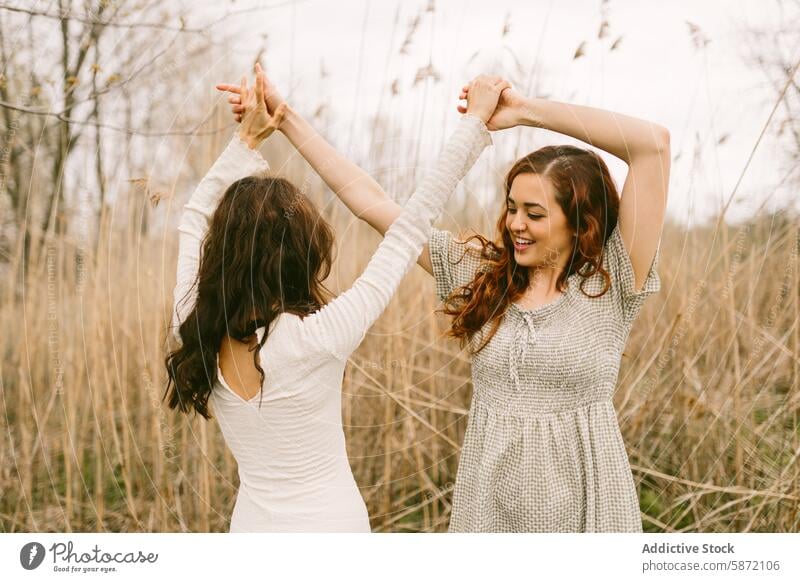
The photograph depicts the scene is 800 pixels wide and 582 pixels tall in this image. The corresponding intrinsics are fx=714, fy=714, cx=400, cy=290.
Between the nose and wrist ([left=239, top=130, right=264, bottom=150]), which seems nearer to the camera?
the nose

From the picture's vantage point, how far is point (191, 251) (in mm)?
1464

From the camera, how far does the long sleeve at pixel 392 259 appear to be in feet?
4.12

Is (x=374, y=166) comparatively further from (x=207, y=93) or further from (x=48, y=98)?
(x=48, y=98)

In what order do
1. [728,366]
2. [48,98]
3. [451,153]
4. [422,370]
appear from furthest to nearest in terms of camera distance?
[48,98] < [728,366] < [422,370] < [451,153]

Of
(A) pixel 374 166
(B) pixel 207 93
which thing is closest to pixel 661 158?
(A) pixel 374 166

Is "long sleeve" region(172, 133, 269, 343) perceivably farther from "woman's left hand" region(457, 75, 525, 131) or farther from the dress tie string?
the dress tie string

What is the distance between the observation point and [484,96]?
4.70 ft

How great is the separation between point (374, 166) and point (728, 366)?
1345mm

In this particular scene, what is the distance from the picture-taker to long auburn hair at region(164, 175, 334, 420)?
1297mm

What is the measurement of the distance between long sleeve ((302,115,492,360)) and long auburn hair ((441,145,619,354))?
0.51 feet

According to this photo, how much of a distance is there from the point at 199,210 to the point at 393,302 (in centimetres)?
74

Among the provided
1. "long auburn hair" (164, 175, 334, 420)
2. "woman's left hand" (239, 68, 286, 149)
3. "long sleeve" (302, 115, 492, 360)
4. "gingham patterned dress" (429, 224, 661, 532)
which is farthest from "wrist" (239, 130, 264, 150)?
"gingham patterned dress" (429, 224, 661, 532)

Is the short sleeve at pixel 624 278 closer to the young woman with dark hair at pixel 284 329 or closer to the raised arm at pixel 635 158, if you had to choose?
the raised arm at pixel 635 158

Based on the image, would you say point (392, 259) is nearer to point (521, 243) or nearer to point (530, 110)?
point (521, 243)
